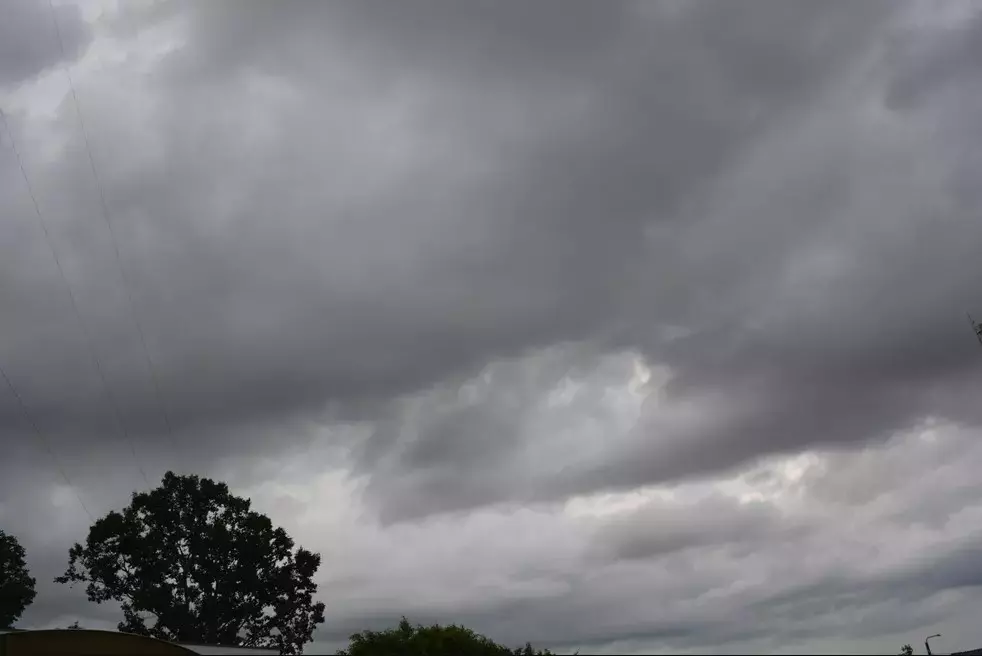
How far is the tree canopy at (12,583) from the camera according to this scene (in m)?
67.9

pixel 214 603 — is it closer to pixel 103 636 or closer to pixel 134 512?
pixel 134 512

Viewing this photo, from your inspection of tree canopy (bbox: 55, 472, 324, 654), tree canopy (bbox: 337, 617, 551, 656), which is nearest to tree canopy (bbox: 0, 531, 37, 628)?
tree canopy (bbox: 55, 472, 324, 654)

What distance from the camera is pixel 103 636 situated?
33938mm

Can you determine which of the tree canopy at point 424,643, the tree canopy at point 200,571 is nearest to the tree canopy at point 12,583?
the tree canopy at point 200,571

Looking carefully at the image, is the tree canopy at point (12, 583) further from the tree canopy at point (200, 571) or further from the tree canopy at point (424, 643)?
the tree canopy at point (424, 643)

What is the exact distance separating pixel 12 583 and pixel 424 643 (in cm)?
3640

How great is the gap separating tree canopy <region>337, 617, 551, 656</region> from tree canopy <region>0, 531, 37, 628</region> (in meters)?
29.6

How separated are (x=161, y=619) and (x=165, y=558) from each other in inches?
201

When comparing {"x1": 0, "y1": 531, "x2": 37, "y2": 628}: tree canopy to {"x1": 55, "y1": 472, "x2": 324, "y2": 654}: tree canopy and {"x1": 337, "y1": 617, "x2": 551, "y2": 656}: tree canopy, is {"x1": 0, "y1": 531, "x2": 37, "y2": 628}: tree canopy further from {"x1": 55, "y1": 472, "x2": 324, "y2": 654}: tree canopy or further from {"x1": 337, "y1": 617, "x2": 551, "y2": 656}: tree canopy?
{"x1": 337, "y1": 617, "x2": 551, "y2": 656}: tree canopy

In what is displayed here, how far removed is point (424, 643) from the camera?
2185 inches

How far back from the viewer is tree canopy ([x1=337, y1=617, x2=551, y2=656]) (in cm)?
5544

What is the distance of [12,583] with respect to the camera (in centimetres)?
6881

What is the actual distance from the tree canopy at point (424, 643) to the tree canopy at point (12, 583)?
29572 millimetres

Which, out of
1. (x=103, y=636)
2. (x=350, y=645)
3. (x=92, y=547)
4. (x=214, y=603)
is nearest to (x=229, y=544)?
(x=214, y=603)
